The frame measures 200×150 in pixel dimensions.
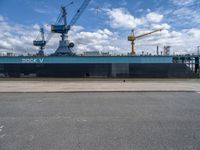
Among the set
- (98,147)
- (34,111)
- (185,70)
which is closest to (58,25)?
(185,70)

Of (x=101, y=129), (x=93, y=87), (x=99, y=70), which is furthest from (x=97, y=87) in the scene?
(x=99, y=70)

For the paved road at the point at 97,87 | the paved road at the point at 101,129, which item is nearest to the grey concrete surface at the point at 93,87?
the paved road at the point at 97,87

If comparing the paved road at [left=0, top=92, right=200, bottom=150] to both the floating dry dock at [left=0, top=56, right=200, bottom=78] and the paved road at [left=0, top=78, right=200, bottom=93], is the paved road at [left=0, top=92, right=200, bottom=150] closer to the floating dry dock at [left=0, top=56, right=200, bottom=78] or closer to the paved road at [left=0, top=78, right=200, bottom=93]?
the paved road at [left=0, top=78, right=200, bottom=93]

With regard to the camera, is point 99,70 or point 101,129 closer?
point 101,129

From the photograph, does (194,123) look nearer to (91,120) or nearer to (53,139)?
(91,120)

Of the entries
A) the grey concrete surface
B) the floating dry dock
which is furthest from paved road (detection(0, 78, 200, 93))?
the floating dry dock

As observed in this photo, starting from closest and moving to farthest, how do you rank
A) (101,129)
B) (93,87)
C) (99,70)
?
(101,129) < (93,87) < (99,70)

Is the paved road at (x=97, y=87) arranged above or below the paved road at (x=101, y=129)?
below

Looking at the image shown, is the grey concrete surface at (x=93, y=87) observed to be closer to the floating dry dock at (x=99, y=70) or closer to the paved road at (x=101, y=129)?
the paved road at (x=101, y=129)

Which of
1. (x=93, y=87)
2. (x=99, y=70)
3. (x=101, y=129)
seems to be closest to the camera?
(x=101, y=129)

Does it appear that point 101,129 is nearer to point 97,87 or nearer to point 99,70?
point 97,87

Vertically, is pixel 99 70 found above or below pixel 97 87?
above

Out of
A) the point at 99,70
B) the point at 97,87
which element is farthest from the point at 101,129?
the point at 99,70

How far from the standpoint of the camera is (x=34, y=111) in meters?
Answer: 7.98
